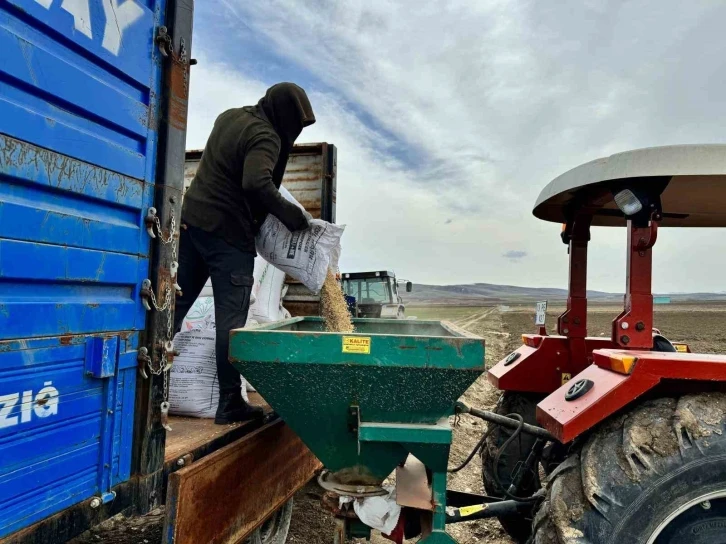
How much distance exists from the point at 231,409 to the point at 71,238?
1.45m

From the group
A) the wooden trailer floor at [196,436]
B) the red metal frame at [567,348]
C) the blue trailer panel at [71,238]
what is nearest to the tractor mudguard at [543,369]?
the red metal frame at [567,348]

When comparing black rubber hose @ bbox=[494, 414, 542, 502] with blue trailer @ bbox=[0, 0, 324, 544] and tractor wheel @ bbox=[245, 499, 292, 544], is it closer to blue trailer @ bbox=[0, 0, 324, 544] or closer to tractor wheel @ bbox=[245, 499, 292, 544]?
tractor wheel @ bbox=[245, 499, 292, 544]

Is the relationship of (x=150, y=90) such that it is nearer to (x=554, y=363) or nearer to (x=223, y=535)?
(x=223, y=535)

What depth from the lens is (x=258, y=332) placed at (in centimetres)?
217

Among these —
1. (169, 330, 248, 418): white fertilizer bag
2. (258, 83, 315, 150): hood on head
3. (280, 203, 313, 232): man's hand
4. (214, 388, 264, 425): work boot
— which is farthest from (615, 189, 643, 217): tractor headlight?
(169, 330, 248, 418): white fertilizer bag

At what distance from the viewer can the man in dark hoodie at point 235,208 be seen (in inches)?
112

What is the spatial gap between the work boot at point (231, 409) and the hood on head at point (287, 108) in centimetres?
153

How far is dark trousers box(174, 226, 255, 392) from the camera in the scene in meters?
2.84

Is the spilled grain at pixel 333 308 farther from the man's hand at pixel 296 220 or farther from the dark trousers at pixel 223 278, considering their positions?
the dark trousers at pixel 223 278

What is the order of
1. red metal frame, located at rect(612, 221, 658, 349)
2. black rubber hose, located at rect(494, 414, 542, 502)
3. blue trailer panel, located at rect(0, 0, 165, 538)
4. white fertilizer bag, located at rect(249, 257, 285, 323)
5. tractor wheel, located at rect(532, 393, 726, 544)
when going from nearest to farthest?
1. blue trailer panel, located at rect(0, 0, 165, 538)
2. tractor wheel, located at rect(532, 393, 726, 544)
3. red metal frame, located at rect(612, 221, 658, 349)
4. black rubber hose, located at rect(494, 414, 542, 502)
5. white fertilizer bag, located at rect(249, 257, 285, 323)

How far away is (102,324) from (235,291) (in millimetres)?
1131

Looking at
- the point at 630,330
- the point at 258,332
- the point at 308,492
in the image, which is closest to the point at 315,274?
the point at 258,332

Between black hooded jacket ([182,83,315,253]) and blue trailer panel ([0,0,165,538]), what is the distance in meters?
0.89

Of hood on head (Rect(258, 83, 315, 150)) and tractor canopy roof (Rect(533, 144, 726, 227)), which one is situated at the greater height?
hood on head (Rect(258, 83, 315, 150))
